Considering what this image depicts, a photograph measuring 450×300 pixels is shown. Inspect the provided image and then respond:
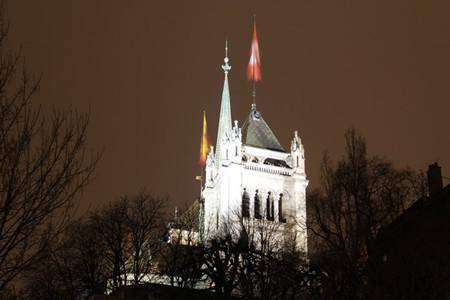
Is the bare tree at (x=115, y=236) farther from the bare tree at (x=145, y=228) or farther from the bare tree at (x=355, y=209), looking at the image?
the bare tree at (x=355, y=209)

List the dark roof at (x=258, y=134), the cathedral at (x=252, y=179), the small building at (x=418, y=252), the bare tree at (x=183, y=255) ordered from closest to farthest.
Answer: the small building at (x=418, y=252) < the bare tree at (x=183, y=255) < the cathedral at (x=252, y=179) < the dark roof at (x=258, y=134)

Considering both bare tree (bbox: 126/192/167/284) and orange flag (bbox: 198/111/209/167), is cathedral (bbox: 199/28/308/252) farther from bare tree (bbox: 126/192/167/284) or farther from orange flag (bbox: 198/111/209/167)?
bare tree (bbox: 126/192/167/284)

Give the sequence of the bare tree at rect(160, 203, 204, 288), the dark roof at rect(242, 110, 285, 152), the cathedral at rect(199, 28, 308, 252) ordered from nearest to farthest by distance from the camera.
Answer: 1. the bare tree at rect(160, 203, 204, 288)
2. the cathedral at rect(199, 28, 308, 252)
3. the dark roof at rect(242, 110, 285, 152)

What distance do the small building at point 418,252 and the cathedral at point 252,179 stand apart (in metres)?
42.7

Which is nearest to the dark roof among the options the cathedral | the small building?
the cathedral

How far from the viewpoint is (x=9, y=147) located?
57.0 ft

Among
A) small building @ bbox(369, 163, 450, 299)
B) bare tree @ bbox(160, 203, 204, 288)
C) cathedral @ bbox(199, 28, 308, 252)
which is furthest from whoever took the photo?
cathedral @ bbox(199, 28, 308, 252)

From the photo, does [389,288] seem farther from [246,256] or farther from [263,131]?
[263,131]

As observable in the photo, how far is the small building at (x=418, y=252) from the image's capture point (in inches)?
1334

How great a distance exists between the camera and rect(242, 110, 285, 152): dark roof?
100537 mm

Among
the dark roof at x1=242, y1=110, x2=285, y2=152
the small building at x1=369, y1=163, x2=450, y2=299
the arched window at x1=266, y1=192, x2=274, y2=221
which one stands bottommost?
the small building at x1=369, y1=163, x2=450, y2=299

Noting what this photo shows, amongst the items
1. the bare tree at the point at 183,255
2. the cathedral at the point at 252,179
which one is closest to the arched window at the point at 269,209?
the cathedral at the point at 252,179

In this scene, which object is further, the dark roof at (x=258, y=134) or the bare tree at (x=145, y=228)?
the dark roof at (x=258, y=134)

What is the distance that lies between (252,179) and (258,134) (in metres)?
9.43
